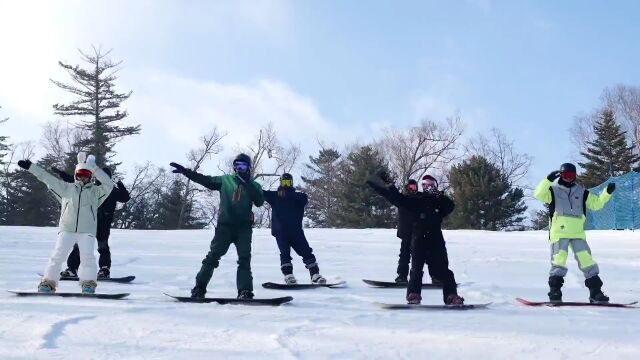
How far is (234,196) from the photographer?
7.10 meters

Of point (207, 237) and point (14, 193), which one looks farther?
point (14, 193)

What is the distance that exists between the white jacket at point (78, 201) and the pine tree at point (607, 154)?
1875 inches

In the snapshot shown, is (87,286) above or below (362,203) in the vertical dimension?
below

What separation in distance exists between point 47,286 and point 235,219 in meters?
2.28

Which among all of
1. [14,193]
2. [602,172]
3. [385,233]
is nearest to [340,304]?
[385,233]

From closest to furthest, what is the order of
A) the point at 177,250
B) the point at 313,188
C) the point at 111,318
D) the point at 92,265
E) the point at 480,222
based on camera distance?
the point at 111,318 < the point at 92,265 < the point at 177,250 < the point at 480,222 < the point at 313,188

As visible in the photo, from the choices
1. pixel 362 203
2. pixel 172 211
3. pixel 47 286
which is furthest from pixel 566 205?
pixel 172 211

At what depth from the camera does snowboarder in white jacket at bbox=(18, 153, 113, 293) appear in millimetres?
7090

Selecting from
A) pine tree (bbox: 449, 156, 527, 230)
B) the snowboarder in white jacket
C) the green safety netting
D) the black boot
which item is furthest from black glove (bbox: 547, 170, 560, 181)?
pine tree (bbox: 449, 156, 527, 230)

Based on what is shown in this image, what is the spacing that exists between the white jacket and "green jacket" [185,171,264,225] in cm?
154

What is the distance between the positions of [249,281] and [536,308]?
3187mm

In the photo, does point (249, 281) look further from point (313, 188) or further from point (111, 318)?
point (313, 188)

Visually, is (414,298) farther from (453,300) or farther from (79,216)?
(79,216)

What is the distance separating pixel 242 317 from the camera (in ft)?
18.0
